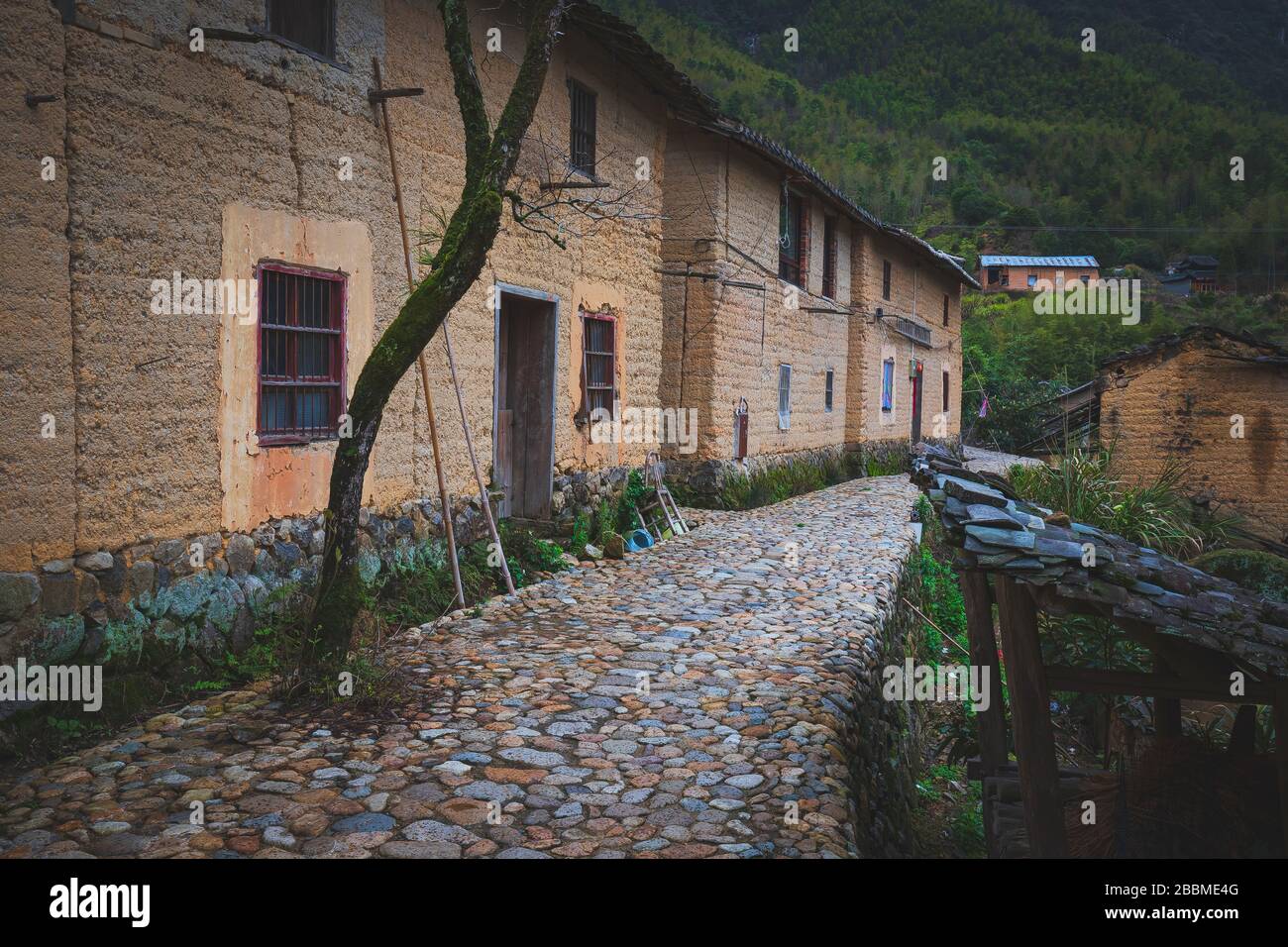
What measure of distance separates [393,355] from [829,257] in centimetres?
1517

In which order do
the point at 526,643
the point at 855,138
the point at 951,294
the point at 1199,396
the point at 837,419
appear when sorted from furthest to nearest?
the point at 855,138 < the point at 951,294 < the point at 837,419 < the point at 1199,396 < the point at 526,643

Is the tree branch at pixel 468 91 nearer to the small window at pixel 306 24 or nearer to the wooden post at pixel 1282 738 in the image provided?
the small window at pixel 306 24

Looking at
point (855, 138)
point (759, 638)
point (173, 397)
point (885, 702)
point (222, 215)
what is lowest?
point (885, 702)

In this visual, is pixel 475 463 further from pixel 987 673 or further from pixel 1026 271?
pixel 1026 271

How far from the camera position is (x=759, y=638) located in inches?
280

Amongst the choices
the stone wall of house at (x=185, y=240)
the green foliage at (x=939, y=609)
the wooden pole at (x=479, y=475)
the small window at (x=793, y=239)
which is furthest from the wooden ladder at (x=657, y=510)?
the small window at (x=793, y=239)

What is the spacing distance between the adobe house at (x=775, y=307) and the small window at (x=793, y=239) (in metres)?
0.03

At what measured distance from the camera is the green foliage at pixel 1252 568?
34.4 feet

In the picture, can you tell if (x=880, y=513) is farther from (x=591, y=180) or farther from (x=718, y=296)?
(x=591, y=180)

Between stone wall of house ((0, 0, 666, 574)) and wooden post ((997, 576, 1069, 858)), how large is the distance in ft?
15.1

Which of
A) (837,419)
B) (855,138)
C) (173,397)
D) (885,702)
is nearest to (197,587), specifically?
(173,397)

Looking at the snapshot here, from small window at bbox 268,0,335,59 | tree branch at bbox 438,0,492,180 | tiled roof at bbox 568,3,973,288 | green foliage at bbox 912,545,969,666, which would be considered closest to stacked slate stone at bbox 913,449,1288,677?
tree branch at bbox 438,0,492,180

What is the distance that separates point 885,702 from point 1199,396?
8.68 metres

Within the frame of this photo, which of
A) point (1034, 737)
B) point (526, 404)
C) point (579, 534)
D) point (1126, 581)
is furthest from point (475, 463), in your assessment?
point (1126, 581)
